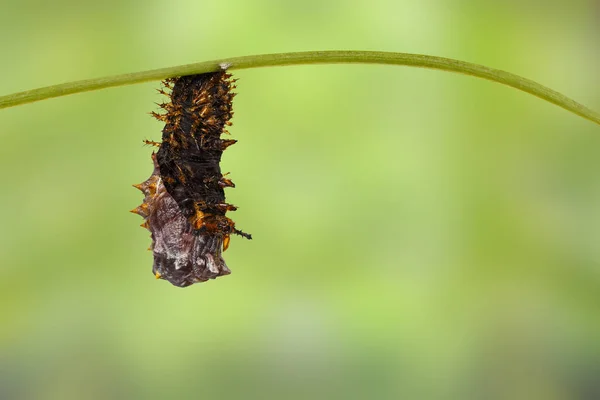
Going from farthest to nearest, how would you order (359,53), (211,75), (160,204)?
1. (160,204)
2. (211,75)
3. (359,53)

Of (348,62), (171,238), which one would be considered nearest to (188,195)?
(171,238)

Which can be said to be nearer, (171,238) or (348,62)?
(348,62)

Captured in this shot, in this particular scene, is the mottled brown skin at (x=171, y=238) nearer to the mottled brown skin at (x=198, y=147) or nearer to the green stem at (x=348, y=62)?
the mottled brown skin at (x=198, y=147)

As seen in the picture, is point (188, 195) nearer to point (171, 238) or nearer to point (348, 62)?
point (171, 238)

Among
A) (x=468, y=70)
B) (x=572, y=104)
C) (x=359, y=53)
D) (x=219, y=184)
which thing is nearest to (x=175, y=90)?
(x=219, y=184)

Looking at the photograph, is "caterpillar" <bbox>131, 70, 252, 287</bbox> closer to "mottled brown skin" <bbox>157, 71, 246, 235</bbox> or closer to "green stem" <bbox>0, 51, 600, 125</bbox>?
"mottled brown skin" <bbox>157, 71, 246, 235</bbox>

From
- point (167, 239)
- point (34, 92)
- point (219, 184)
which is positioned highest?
point (34, 92)

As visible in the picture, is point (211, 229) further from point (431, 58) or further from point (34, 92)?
point (431, 58)

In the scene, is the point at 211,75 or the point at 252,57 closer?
the point at 252,57
